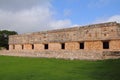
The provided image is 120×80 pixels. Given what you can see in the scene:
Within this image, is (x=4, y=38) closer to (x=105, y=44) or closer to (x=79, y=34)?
(x=79, y=34)

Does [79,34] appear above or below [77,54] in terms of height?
above

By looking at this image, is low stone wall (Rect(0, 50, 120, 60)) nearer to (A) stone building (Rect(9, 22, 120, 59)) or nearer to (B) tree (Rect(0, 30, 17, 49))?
(A) stone building (Rect(9, 22, 120, 59))

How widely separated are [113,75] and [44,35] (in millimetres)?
21811

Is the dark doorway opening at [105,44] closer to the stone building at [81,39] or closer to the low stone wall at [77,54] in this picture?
the stone building at [81,39]

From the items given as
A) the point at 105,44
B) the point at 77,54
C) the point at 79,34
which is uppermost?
the point at 79,34

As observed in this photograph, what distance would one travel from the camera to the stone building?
25667 mm

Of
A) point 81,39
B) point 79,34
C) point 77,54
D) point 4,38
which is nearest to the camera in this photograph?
point 77,54

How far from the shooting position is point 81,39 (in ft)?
93.9

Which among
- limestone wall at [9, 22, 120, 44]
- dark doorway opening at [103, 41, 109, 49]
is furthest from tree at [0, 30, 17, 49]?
dark doorway opening at [103, 41, 109, 49]

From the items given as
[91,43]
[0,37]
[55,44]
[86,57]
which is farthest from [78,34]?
[0,37]

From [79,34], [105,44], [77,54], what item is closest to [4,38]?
[79,34]

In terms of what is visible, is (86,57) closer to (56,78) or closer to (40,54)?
(40,54)

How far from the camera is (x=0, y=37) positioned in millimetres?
58125

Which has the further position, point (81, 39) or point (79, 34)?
point (79, 34)
